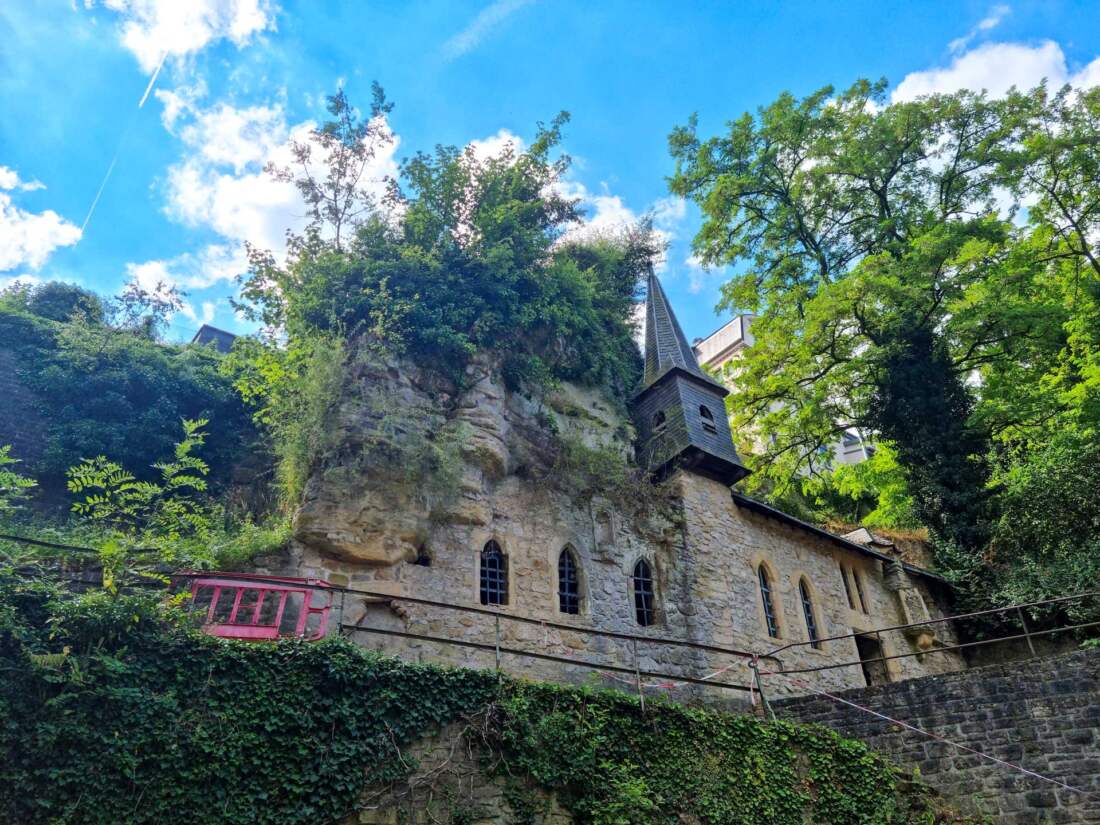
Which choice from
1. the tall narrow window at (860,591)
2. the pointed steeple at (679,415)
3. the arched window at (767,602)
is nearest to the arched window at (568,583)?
the pointed steeple at (679,415)

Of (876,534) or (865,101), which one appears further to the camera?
(865,101)

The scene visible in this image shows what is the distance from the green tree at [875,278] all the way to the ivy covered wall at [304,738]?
11.4 metres

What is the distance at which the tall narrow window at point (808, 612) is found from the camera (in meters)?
17.1

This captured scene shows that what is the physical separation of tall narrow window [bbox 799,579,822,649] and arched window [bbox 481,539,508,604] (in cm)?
756

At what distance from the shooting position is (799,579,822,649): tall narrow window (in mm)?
17141

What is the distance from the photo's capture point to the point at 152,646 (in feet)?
26.0

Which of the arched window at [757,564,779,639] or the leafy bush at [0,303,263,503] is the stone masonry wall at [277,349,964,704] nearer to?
the arched window at [757,564,779,639]

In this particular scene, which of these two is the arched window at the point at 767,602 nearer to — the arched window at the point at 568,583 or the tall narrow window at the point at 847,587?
the tall narrow window at the point at 847,587

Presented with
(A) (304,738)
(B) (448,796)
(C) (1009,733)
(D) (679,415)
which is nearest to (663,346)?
(D) (679,415)

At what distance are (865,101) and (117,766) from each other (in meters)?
25.1

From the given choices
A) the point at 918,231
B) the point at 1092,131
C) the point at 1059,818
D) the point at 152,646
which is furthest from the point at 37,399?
→ the point at 1092,131

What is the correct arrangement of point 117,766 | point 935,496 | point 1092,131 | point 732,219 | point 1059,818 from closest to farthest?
point 117,766
point 1059,818
point 935,496
point 1092,131
point 732,219

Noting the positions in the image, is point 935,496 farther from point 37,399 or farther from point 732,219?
point 37,399

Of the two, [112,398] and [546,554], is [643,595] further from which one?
[112,398]
